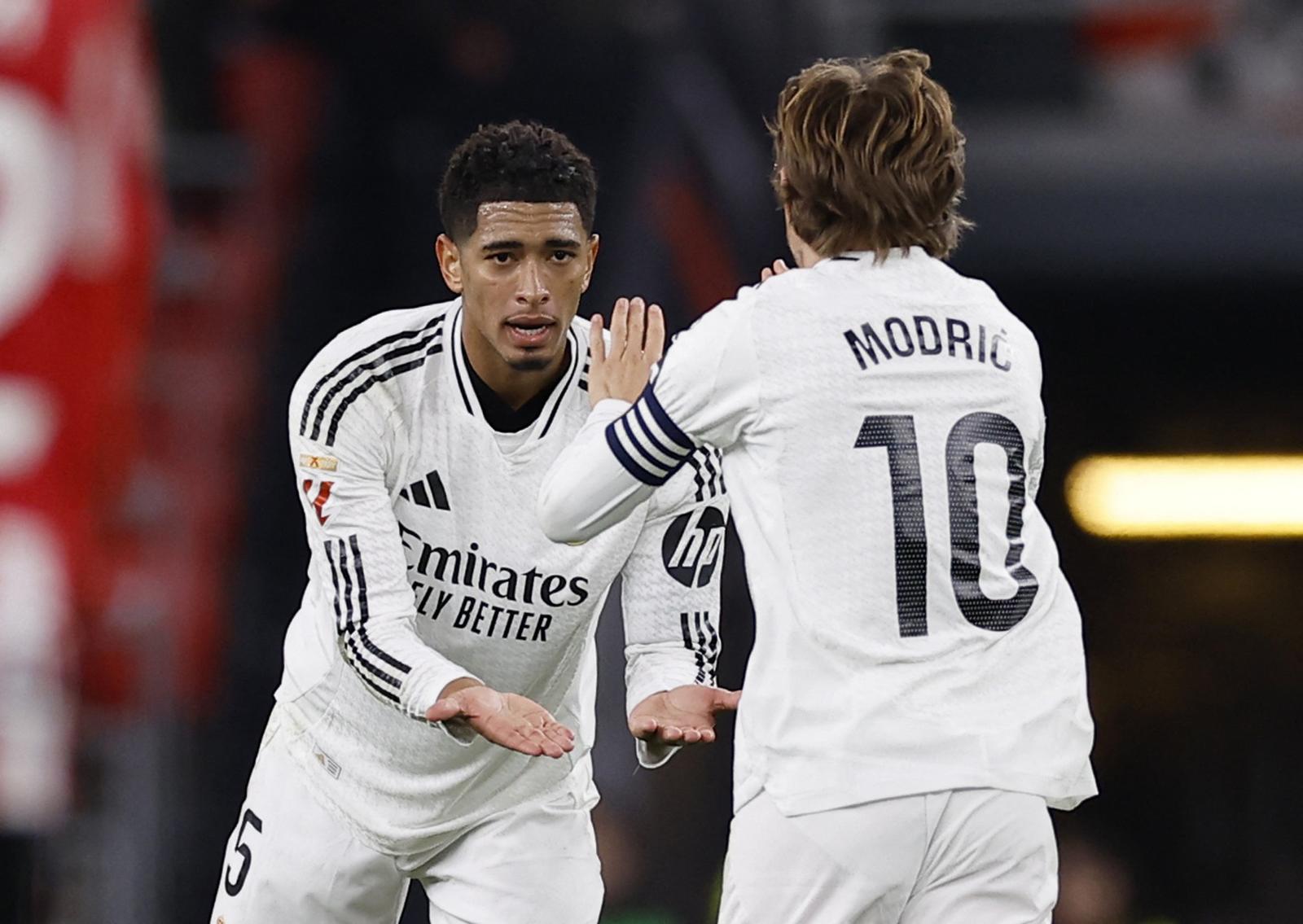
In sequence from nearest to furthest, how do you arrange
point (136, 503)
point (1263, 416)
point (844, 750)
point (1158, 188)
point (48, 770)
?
point (844, 750) < point (48, 770) < point (136, 503) < point (1158, 188) < point (1263, 416)

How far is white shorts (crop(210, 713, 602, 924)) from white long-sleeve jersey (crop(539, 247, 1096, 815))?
992 millimetres

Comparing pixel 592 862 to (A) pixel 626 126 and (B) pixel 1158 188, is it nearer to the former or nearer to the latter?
(A) pixel 626 126

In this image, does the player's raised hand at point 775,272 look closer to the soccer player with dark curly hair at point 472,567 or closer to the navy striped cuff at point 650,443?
the navy striped cuff at point 650,443

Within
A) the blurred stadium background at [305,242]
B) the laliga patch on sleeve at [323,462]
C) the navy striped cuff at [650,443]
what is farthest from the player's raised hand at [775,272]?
the blurred stadium background at [305,242]

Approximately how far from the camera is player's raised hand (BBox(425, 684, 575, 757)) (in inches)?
144

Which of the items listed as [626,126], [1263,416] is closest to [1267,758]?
[1263,416]

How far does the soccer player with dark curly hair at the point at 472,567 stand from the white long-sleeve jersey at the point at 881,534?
798mm

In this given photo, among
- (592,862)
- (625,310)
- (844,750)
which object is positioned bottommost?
(592,862)

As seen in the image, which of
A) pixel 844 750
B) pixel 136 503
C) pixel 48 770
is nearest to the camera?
pixel 844 750

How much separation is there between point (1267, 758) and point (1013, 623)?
830 cm

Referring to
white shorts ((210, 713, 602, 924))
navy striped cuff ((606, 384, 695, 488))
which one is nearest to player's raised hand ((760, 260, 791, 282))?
navy striped cuff ((606, 384, 695, 488))

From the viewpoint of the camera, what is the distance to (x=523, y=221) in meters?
4.21

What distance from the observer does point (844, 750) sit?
3.29 metres

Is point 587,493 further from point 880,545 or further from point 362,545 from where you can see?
point 362,545
